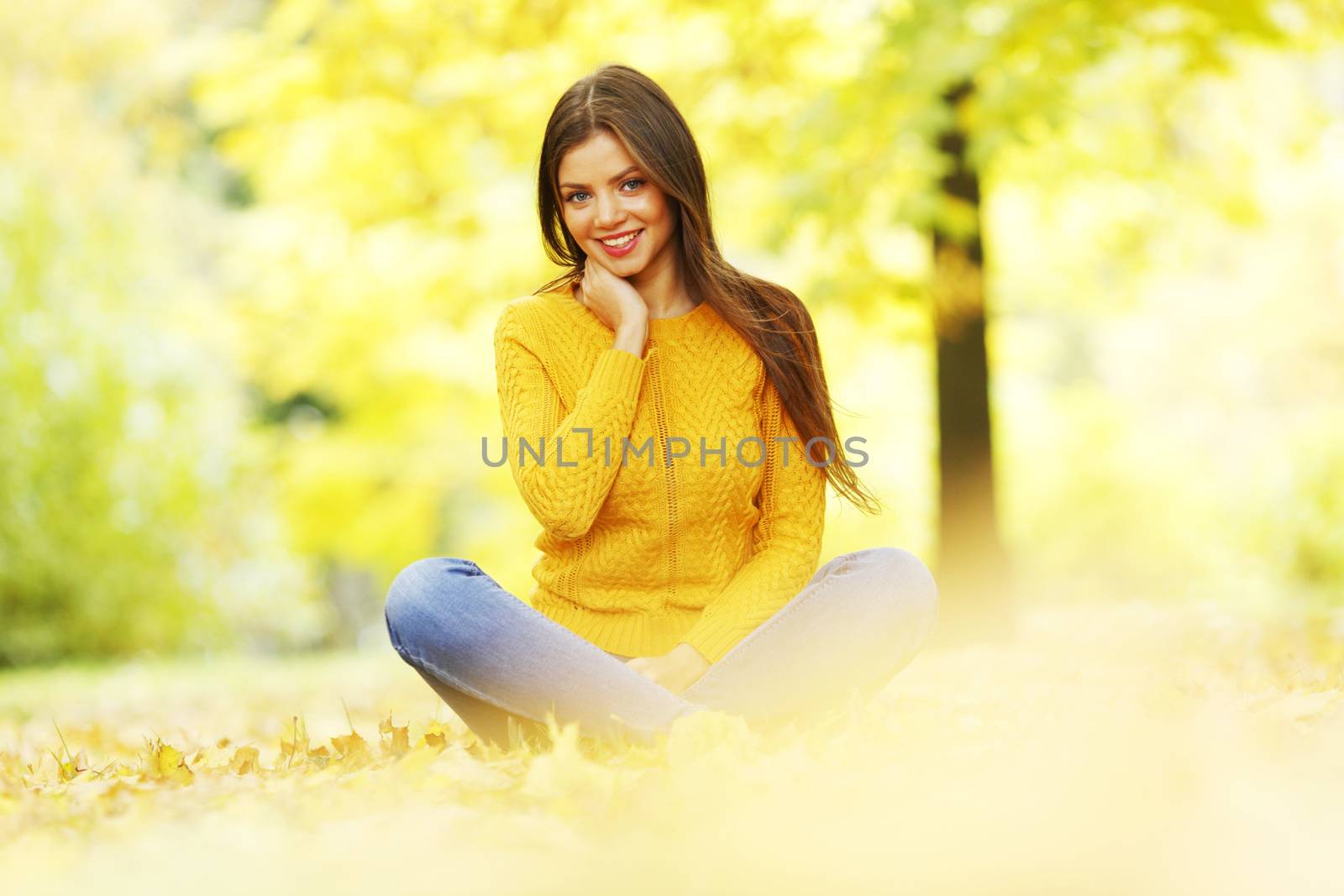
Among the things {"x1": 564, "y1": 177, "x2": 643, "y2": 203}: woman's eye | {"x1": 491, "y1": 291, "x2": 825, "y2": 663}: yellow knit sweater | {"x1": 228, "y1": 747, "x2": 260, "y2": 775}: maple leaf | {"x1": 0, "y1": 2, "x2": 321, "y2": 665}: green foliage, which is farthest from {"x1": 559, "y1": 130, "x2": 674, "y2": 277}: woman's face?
{"x1": 0, "y1": 2, "x2": 321, "y2": 665}: green foliage

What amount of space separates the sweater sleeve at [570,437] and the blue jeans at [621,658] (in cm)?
20

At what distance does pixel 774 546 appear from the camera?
2643 millimetres

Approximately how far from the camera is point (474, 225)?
614 cm

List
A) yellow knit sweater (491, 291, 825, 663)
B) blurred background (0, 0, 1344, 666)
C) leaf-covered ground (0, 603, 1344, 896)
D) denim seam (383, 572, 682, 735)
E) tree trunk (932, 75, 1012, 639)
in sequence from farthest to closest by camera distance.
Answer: tree trunk (932, 75, 1012, 639) < blurred background (0, 0, 1344, 666) < yellow knit sweater (491, 291, 825, 663) < denim seam (383, 572, 682, 735) < leaf-covered ground (0, 603, 1344, 896)

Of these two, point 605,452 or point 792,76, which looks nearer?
point 605,452

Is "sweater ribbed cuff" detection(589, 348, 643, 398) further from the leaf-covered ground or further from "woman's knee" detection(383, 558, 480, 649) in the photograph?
the leaf-covered ground

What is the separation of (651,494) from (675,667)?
0.37 m

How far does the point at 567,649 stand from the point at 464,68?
3.86m

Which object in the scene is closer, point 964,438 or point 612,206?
point 612,206

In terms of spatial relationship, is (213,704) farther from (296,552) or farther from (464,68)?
(296,552)

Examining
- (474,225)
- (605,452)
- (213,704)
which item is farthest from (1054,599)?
(605,452)

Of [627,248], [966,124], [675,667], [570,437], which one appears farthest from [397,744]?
[966,124]

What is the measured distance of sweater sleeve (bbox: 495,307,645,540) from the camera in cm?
243

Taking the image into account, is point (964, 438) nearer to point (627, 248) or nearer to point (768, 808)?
point (627, 248)
